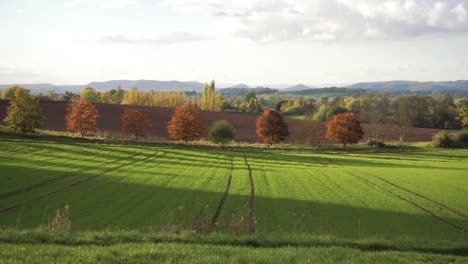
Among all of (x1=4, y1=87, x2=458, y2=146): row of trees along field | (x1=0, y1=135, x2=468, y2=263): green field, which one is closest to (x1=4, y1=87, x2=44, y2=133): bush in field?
(x1=4, y1=87, x2=458, y2=146): row of trees along field

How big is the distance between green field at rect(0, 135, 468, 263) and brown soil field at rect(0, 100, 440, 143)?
121 feet

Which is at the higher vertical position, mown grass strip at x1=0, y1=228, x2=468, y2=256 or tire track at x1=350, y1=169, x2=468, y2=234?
mown grass strip at x1=0, y1=228, x2=468, y2=256

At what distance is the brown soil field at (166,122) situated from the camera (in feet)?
309

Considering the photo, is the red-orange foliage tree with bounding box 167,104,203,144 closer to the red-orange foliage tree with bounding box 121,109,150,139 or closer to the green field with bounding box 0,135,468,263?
A: the red-orange foliage tree with bounding box 121,109,150,139

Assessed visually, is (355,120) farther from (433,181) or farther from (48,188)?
(48,188)

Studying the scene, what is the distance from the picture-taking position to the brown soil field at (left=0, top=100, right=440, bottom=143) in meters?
94.1

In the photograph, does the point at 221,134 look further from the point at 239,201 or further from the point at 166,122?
the point at 239,201

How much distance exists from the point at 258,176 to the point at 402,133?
238 feet

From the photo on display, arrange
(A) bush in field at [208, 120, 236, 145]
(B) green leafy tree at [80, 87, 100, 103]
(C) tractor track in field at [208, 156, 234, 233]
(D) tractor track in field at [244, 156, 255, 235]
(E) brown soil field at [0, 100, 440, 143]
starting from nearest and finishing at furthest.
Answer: (D) tractor track in field at [244, 156, 255, 235], (C) tractor track in field at [208, 156, 234, 233], (A) bush in field at [208, 120, 236, 145], (E) brown soil field at [0, 100, 440, 143], (B) green leafy tree at [80, 87, 100, 103]

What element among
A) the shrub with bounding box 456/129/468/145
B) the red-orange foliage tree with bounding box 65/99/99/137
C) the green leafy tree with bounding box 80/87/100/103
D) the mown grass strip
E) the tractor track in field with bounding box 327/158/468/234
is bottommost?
the tractor track in field with bounding box 327/158/468/234

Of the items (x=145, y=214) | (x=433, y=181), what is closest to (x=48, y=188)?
(x=145, y=214)

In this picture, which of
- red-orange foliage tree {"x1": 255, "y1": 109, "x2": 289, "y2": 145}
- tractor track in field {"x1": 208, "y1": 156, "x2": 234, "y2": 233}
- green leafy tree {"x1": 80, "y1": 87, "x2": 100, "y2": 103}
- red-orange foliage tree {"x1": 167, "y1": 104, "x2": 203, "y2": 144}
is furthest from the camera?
green leafy tree {"x1": 80, "y1": 87, "x2": 100, "y2": 103}

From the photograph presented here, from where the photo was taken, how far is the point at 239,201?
3036 cm

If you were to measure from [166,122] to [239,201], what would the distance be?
79542 millimetres
